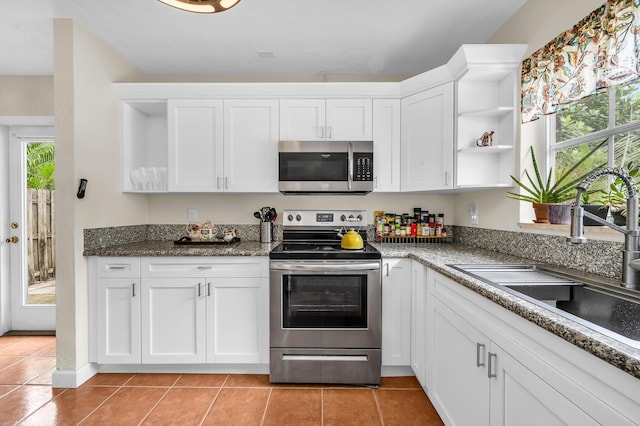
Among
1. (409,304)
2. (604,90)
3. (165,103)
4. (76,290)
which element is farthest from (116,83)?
(604,90)

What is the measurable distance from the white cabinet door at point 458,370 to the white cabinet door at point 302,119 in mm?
1521

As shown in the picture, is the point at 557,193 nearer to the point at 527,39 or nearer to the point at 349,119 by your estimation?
the point at 527,39

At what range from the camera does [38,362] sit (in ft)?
8.20

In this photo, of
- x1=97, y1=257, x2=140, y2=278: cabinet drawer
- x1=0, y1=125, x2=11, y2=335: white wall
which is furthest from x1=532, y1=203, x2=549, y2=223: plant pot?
x1=0, y1=125, x2=11, y2=335: white wall

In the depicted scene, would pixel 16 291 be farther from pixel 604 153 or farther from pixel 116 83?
pixel 604 153

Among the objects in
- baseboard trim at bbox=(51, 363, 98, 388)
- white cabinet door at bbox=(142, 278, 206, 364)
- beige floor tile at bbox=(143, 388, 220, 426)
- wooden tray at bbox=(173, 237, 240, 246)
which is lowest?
beige floor tile at bbox=(143, 388, 220, 426)

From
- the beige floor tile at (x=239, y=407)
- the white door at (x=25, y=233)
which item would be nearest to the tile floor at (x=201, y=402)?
the beige floor tile at (x=239, y=407)

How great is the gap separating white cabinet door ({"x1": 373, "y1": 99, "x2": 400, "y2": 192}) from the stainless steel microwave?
11 cm

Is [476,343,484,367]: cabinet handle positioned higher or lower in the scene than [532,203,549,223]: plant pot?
lower

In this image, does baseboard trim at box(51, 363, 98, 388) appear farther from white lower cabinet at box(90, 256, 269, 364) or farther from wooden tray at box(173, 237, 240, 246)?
wooden tray at box(173, 237, 240, 246)

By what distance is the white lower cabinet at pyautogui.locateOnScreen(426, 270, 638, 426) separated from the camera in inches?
31.9

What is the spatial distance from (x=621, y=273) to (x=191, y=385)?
242 cm

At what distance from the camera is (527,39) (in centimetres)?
200

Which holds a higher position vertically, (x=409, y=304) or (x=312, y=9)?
(x=312, y=9)
